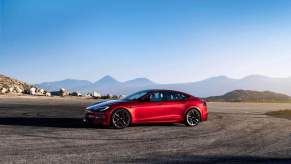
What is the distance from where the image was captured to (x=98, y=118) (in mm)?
17234

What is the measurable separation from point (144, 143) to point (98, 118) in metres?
3.98

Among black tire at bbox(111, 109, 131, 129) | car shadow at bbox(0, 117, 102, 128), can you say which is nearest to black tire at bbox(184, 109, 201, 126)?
black tire at bbox(111, 109, 131, 129)

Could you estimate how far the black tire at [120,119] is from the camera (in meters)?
17.2

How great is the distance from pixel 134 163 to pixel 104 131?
5.79 meters

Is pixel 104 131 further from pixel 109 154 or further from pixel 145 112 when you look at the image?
pixel 109 154

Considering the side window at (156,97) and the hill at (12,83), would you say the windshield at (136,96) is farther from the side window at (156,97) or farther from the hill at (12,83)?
the hill at (12,83)

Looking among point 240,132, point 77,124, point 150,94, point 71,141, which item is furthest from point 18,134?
point 240,132

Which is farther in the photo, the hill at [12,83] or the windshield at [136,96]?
the hill at [12,83]

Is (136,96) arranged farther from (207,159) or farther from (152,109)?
(207,159)

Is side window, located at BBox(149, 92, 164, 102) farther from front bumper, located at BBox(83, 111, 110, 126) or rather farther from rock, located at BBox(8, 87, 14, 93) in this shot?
rock, located at BBox(8, 87, 14, 93)

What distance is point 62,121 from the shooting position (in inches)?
765

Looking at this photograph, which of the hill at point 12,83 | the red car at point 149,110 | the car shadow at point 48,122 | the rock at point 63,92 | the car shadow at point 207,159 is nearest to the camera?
the car shadow at point 207,159

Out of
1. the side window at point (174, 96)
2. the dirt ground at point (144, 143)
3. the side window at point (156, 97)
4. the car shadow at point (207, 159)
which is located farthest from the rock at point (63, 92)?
the car shadow at point (207, 159)

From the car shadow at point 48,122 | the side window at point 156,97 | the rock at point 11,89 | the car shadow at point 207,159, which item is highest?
the rock at point 11,89
